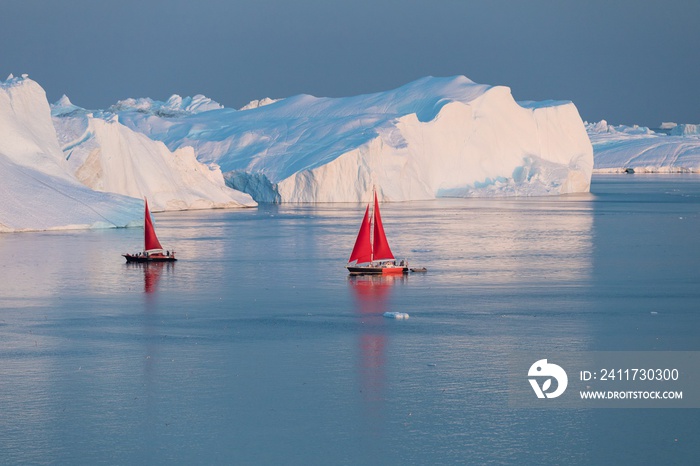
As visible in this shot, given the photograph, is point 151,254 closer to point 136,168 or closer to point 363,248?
point 363,248

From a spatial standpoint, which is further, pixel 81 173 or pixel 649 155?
pixel 649 155

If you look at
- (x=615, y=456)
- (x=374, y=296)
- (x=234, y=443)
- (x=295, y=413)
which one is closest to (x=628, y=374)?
(x=615, y=456)

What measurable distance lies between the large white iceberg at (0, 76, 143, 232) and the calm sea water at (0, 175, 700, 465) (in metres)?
3.08

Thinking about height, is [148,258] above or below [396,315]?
above

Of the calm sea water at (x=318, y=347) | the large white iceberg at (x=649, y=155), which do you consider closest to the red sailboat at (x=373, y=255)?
the calm sea water at (x=318, y=347)

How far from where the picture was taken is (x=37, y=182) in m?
28.9

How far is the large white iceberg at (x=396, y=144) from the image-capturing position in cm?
4650

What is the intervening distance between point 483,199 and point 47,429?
43977mm

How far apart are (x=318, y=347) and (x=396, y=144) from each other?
35.8 meters

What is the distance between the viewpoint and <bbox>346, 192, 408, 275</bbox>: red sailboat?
1944 cm

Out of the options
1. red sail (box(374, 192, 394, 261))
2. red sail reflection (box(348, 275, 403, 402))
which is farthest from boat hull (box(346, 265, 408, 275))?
red sail (box(374, 192, 394, 261))

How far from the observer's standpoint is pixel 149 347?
12078 mm

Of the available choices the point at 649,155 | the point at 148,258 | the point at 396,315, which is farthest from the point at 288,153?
the point at 649,155

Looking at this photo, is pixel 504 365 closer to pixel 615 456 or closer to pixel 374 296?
pixel 615 456
